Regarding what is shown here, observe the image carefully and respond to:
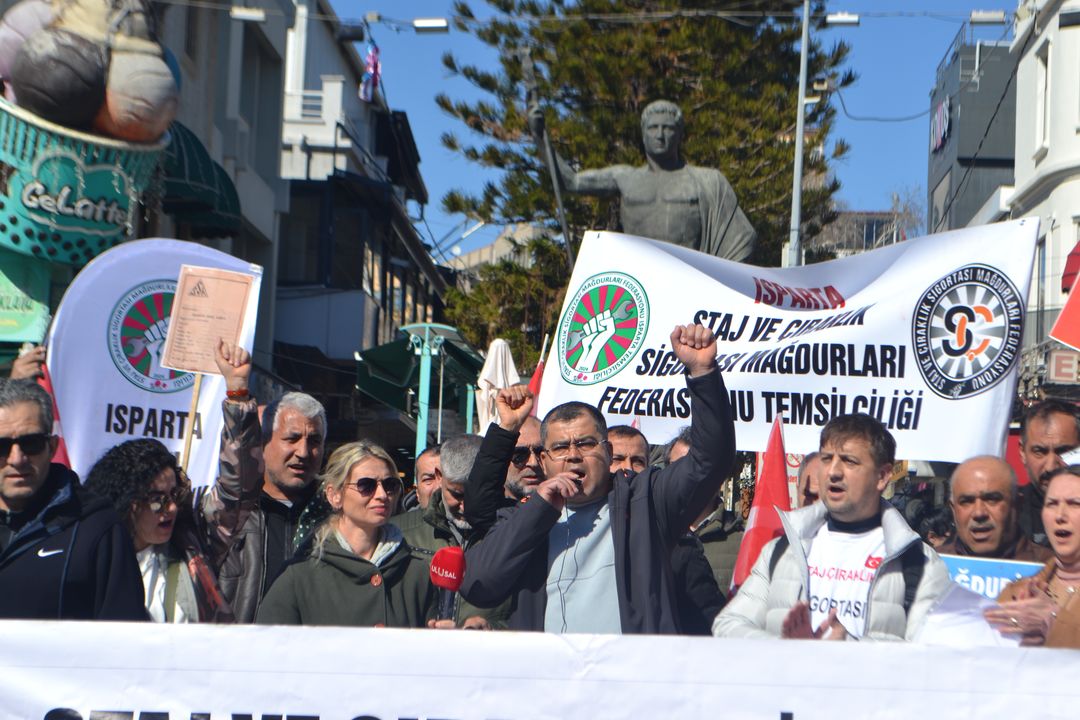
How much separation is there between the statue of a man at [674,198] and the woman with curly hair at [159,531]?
454cm

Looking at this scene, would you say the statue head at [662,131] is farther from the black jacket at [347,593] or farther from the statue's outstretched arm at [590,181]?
the black jacket at [347,593]

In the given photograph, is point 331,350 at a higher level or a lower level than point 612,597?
higher

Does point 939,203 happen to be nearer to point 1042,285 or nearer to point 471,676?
point 1042,285

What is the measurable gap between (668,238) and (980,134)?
35916mm

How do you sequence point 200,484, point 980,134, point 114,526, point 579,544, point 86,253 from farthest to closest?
point 980,134 < point 86,253 < point 200,484 < point 579,544 < point 114,526

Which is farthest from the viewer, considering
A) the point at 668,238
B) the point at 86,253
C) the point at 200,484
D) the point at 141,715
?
the point at 86,253

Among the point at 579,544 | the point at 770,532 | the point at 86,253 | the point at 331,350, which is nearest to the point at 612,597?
the point at 579,544

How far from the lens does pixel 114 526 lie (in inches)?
166

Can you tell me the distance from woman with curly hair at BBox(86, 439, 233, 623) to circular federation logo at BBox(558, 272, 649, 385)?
243 centimetres

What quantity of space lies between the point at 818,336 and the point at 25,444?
3.44 metres

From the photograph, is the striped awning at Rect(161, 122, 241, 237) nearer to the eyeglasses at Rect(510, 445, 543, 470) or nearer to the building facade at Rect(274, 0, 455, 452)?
the building facade at Rect(274, 0, 455, 452)

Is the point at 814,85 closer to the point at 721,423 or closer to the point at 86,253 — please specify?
the point at 86,253

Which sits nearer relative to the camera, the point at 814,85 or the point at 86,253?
the point at 86,253

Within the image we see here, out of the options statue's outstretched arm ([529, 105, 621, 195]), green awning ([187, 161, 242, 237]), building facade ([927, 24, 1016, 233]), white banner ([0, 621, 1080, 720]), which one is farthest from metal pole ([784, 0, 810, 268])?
building facade ([927, 24, 1016, 233])
